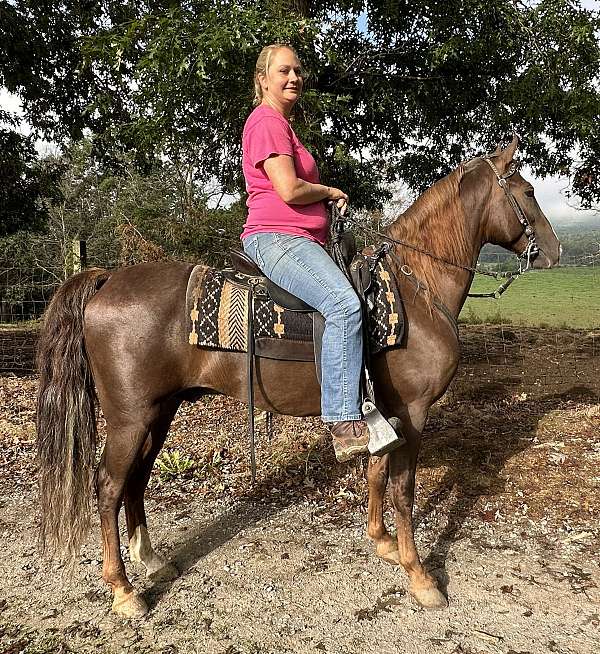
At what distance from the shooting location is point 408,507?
311cm

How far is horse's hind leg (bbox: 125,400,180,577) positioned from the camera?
3254 millimetres

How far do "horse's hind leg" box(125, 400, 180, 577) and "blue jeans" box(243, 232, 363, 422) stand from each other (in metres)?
1.10

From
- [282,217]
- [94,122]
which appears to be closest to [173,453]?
[282,217]

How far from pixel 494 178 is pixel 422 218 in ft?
1.60

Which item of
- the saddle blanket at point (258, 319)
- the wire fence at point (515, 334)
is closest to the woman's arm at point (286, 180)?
the saddle blanket at point (258, 319)

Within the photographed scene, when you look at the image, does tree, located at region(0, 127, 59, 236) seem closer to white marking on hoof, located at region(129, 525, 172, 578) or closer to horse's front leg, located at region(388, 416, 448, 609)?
white marking on hoof, located at region(129, 525, 172, 578)

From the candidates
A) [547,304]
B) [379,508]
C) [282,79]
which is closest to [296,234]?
[282,79]

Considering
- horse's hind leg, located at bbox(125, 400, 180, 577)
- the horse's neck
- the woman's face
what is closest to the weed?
horse's hind leg, located at bbox(125, 400, 180, 577)

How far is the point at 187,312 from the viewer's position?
9.36ft

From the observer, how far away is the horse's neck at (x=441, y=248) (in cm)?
310

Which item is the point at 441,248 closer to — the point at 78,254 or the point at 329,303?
the point at 329,303

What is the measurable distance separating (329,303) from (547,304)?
1221 cm

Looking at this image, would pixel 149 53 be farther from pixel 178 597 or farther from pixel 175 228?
pixel 178 597

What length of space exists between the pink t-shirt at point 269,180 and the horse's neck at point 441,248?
59cm
